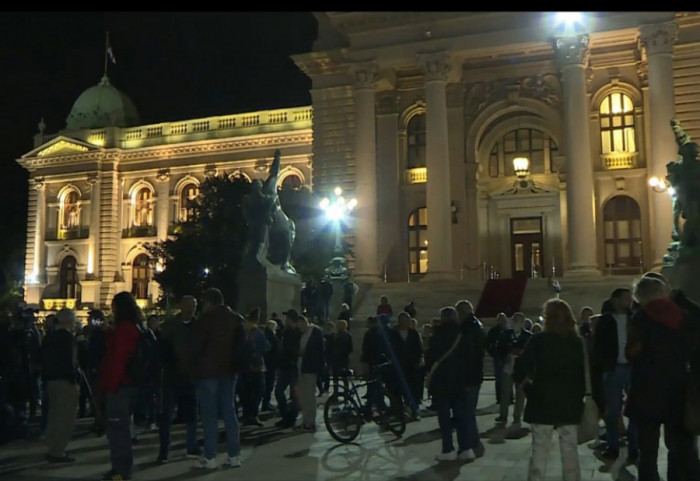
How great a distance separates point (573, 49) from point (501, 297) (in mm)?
10128

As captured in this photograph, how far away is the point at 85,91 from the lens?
2283 inches

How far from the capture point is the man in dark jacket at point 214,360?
848 cm

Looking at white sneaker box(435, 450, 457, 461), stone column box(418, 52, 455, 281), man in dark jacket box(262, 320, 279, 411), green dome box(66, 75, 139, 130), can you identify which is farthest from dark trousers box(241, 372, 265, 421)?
green dome box(66, 75, 139, 130)

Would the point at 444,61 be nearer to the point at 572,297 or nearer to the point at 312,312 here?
the point at 572,297

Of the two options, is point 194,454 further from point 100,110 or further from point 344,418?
point 100,110

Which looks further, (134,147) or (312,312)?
(134,147)

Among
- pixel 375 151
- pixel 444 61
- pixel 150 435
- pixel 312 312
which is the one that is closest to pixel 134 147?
pixel 375 151

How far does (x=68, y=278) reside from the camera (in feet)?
168

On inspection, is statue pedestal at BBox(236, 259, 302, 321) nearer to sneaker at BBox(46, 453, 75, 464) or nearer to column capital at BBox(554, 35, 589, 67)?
sneaker at BBox(46, 453, 75, 464)

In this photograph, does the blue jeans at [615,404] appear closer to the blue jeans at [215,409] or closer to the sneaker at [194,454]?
the blue jeans at [215,409]

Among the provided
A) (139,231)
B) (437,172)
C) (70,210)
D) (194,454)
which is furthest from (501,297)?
(70,210)

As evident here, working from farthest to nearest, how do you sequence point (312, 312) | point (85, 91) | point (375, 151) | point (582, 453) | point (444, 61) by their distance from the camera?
point (85, 91), point (375, 151), point (444, 61), point (312, 312), point (582, 453)

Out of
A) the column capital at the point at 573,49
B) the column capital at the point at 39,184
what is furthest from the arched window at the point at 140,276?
the column capital at the point at 573,49

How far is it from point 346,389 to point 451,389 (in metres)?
2.20
